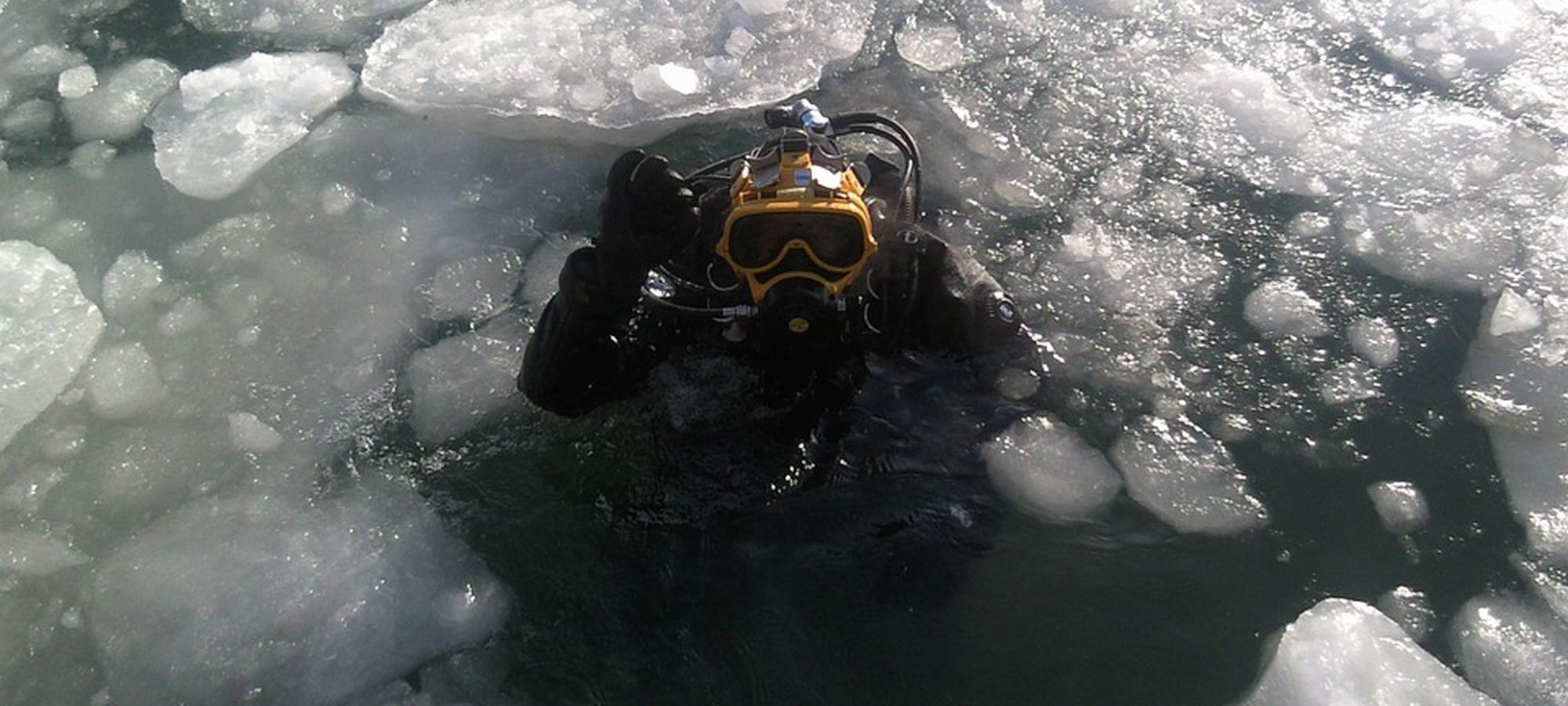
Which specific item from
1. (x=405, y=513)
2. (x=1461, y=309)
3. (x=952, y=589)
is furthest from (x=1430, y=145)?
(x=405, y=513)

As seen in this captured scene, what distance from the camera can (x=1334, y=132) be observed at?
4.05 meters

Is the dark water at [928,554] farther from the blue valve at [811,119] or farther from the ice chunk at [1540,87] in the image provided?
the ice chunk at [1540,87]

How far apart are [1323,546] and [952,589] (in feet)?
3.11

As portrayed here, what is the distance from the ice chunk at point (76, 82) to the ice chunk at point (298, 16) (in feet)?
1.58

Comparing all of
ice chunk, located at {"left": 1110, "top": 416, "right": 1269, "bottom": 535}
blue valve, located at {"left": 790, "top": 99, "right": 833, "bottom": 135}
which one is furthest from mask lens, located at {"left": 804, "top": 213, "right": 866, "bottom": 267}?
ice chunk, located at {"left": 1110, "top": 416, "right": 1269, "bottom": 535}

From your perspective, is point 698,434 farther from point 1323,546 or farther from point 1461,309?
point 1461,309

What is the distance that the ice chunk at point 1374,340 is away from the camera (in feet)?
10.9

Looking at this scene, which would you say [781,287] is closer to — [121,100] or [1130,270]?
[1130,270]

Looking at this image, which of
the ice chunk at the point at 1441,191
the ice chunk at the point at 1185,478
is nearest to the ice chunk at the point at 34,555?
the ice chunk at the point at 1185,478

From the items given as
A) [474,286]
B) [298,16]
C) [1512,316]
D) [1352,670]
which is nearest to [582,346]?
[474,286]

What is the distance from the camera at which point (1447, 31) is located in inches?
174

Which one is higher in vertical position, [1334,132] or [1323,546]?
[1334,132]

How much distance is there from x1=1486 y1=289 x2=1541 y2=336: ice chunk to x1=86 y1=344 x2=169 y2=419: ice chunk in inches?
157

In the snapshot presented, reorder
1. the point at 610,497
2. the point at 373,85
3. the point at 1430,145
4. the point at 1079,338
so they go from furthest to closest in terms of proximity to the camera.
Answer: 1. the point at 373,85
2. the point at 1430,145
3. the point at 1079,338
4. the point at 610,497
